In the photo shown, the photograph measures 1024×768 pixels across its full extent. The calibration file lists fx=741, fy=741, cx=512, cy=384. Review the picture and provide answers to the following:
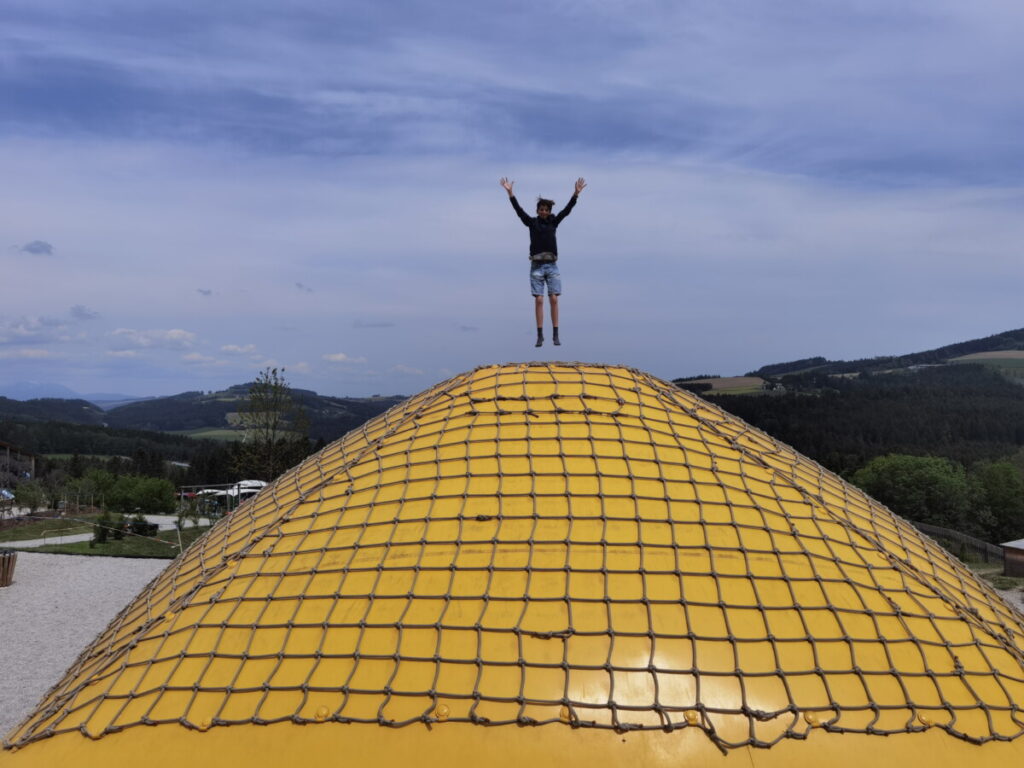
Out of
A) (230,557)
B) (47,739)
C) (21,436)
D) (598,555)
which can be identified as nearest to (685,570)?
(598,555)

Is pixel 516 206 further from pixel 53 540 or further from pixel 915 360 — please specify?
pixel 915 360

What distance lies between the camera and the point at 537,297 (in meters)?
10.5

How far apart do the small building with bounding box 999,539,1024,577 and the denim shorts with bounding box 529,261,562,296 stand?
110 feet

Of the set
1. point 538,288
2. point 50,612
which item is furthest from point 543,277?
point 50,612

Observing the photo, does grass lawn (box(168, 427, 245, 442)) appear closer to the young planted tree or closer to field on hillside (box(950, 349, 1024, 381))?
the young planted tree

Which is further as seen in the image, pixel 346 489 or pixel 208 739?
pixel 346 489

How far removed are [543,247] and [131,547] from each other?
31.6 meters

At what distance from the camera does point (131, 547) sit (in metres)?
34.3

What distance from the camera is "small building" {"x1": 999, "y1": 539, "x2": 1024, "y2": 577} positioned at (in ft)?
111

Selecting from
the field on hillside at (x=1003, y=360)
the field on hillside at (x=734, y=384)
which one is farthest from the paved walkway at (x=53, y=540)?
the field on hillside at (x=1003, y=360)

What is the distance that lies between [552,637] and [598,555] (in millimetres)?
977

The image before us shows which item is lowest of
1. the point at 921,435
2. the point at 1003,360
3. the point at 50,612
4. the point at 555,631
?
the point at 50,612

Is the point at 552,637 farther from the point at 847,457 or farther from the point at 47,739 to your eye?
the point at 847,457

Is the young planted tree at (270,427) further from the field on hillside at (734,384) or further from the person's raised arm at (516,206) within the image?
the field on hillside at (734,384)
